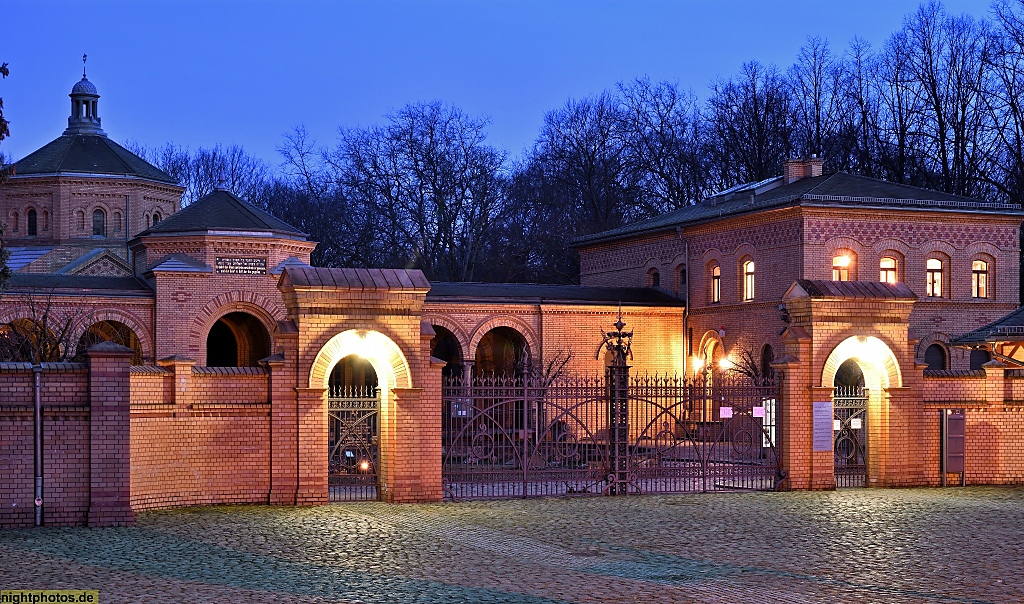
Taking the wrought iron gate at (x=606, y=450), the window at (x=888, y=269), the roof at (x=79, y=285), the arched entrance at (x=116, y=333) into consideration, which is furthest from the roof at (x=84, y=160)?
the wrought iron gate at (x=606, y=450)

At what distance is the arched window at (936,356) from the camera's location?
128 feet

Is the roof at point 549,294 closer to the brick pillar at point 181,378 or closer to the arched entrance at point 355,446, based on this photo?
the arched entrance at point 355,446

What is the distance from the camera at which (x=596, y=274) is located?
4903 cm

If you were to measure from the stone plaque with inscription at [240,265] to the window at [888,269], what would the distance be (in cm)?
1823

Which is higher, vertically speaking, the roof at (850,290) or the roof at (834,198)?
the roof at (834,198)

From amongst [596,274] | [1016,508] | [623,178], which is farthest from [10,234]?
[1016,508]

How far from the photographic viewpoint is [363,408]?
19047 millimetres

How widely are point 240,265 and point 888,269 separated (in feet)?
62.7

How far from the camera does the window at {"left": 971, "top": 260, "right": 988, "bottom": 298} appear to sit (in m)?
40.0

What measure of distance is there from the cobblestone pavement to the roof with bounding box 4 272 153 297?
22560mm

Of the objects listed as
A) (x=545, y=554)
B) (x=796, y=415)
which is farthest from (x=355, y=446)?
(x=796, y=415)

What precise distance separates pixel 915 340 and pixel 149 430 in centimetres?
1184

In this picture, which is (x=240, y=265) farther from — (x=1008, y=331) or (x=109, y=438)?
(x=109, y=438)

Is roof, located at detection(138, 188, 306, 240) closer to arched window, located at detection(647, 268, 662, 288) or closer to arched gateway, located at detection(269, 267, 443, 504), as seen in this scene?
arched window, located at detection(647, 268, 662, 288)
